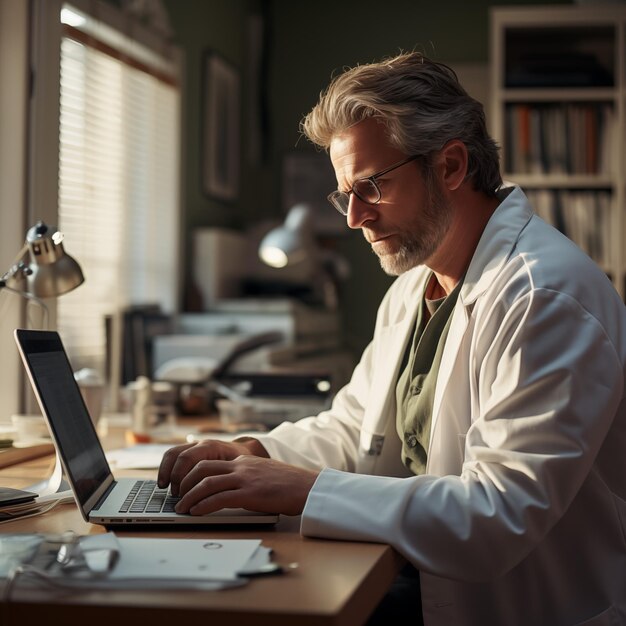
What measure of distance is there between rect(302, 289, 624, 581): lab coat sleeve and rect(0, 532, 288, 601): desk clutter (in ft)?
0.50

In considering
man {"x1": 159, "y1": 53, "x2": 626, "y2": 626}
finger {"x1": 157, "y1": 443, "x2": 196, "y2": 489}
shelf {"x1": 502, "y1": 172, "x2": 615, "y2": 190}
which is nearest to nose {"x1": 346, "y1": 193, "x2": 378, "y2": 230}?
man {"x1": 159, "y1": 53, "x2": 626, "y2": 626}

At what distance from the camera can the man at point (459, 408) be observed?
3.79 feet

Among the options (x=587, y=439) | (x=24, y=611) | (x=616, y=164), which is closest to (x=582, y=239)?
(x=616, y=164)

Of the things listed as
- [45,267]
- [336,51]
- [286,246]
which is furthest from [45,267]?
[336,51]

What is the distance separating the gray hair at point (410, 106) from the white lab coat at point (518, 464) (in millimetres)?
142

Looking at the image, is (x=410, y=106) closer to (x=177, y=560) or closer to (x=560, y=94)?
(x=177, y=560)

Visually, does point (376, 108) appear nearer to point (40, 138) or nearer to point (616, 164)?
point (40, 138)

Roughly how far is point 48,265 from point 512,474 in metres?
1.06

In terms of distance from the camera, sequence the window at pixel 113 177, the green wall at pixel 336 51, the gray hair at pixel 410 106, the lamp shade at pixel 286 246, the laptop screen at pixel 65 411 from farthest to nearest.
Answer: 1. the green wall at pixel 336 51
2. the lamp shade at pixel 286 246
3. the window at pixel 113 177
4. the gray hair at pixel 410 106
5. the laptop screen at pixel 65 411

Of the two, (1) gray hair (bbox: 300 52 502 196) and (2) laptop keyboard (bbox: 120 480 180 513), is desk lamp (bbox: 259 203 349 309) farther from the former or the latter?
(2) laptop keyboard (bbox: 120 480 180 513)

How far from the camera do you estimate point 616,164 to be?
360cm

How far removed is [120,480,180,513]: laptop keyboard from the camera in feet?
4.14

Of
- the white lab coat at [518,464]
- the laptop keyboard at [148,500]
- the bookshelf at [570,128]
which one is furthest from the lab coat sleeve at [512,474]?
the bookshelf at [570,128]

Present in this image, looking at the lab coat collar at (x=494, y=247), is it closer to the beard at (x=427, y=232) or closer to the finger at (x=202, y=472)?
the beard at (x=427, y=232)
